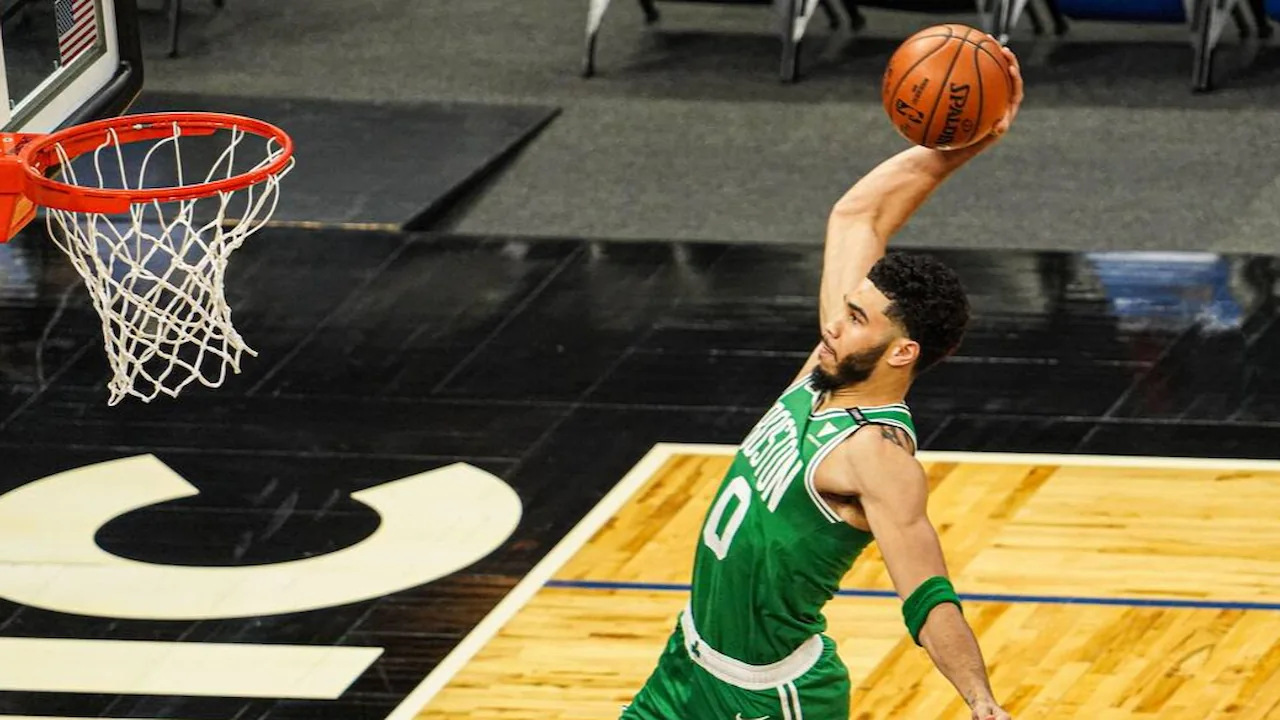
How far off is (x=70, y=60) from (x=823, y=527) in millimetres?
3409

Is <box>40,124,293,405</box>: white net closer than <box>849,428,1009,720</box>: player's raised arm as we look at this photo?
No

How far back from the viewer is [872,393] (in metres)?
3.95

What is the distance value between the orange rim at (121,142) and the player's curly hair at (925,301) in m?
1.70

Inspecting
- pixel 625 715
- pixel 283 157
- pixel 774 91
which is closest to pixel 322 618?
pixel 283 157

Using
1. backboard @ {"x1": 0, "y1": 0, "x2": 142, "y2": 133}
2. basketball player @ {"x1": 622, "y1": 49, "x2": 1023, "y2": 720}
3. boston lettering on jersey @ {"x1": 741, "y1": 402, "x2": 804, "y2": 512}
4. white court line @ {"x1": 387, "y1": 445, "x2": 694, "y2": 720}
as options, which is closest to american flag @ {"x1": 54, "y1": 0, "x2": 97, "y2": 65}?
backboard @ {"x1": 0, "y1": 0, "x2": 142, "y2": 133}

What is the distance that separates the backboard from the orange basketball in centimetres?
261

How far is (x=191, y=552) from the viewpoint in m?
6.36

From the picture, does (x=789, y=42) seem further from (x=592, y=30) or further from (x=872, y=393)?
(x=872, y=393)

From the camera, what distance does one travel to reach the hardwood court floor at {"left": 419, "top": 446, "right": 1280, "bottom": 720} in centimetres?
551

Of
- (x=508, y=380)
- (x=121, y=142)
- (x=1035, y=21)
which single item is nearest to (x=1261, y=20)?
(x=1035, y=21)

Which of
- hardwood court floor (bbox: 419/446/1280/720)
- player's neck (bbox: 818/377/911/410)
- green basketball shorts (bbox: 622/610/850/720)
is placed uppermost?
player's neck (bbox: 818/377/911/410)

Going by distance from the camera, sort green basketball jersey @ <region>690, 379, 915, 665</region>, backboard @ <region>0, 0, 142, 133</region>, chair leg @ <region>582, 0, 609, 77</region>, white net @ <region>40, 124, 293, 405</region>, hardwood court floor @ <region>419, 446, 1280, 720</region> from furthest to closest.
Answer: chair leg @ <region>582, 0, 609, 77</region>
white net @ <region>40, 124, 293, 405</region>
backboard @ <region>0, 0, 142, 133</region>
hardwood court floor @ <region>419, 446, 1280, 720</region>
green basketball jersey @ <region>690, 379, 915, 665</region>

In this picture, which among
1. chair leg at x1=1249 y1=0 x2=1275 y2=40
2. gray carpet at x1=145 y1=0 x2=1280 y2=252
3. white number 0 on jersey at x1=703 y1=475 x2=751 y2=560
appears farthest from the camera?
chair leg at x1=1249 y1=0 x2=1275 y2=40

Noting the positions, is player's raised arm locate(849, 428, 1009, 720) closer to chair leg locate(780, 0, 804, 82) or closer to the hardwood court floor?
the hardwood court floor
